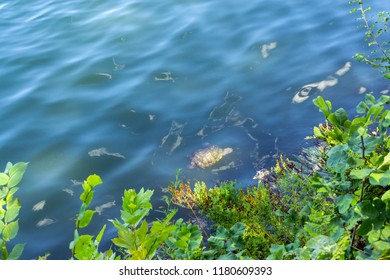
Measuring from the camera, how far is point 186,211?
5422 mm

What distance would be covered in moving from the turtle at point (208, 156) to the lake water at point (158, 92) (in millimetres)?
89

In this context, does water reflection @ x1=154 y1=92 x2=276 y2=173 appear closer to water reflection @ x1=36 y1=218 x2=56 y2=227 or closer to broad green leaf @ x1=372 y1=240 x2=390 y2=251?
water reflection @ x1=36 y1=218 x2=56 y2=227

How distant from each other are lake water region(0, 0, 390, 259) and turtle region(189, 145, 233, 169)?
9cm

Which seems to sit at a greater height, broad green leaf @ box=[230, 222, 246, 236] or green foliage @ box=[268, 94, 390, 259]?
green foliage @ box=[268, 94, 390, 259]

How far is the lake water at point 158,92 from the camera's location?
6.09 metres

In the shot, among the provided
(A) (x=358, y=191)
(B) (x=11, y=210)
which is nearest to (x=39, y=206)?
(B) (x=11, y=210)

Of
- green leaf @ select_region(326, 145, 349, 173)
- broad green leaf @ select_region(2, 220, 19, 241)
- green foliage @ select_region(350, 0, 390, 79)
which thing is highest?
broad green leaf @ select_region(2, 220, 19, 241)

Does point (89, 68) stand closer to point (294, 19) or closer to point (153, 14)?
point (153, 14)

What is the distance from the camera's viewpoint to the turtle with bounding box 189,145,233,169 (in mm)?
6156

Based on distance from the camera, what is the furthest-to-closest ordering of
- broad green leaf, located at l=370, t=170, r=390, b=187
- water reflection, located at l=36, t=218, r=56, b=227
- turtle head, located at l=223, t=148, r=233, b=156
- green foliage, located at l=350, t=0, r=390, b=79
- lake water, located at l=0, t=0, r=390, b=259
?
turtle head, located at l=223, t=148, r=233, b=156, lake water, located at l=0, t=0, r=390, b=259, water reflection, located at l=36, t=218, r=56, b=227, green foliage, located at l=350, t=0, r=390, b=79, broad green leaf, located at l=370, t=170, r=390, b=187

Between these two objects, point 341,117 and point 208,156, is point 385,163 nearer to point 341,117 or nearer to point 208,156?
point 341,117

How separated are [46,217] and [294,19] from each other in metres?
5.57

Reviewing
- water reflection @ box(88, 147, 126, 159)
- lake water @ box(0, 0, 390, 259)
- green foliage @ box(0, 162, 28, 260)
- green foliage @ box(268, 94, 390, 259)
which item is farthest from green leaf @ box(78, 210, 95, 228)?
water reflection @ box(88, 147, 126, 159)
